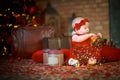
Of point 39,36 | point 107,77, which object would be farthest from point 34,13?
point 107,77

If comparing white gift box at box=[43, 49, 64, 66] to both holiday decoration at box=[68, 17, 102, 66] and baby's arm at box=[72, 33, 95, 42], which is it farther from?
baby's arm at box=[72, 33, 95, 42]

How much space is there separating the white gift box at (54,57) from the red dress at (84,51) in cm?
14

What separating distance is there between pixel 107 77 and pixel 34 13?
266cm

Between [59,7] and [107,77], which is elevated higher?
[59,7]

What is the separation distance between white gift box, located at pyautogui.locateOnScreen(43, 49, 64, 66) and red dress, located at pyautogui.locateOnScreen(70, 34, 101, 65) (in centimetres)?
14

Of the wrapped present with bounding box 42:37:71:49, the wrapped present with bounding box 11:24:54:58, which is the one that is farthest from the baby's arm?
the wrapped present with bounding box 11:24:54:58

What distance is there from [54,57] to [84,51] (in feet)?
1.19

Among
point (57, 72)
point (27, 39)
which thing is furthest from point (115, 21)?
point (57, 72)

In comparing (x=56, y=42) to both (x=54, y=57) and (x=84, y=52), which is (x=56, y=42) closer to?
(x=54, y=57)

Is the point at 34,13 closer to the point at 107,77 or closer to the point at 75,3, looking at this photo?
the point at 75,3

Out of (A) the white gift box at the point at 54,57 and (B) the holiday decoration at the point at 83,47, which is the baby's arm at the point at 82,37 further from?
(A) the white gift box at the point at 54,57

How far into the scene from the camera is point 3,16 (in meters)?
4.74

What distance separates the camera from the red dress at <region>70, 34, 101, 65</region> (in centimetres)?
338

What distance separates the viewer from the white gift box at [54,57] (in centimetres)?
342
